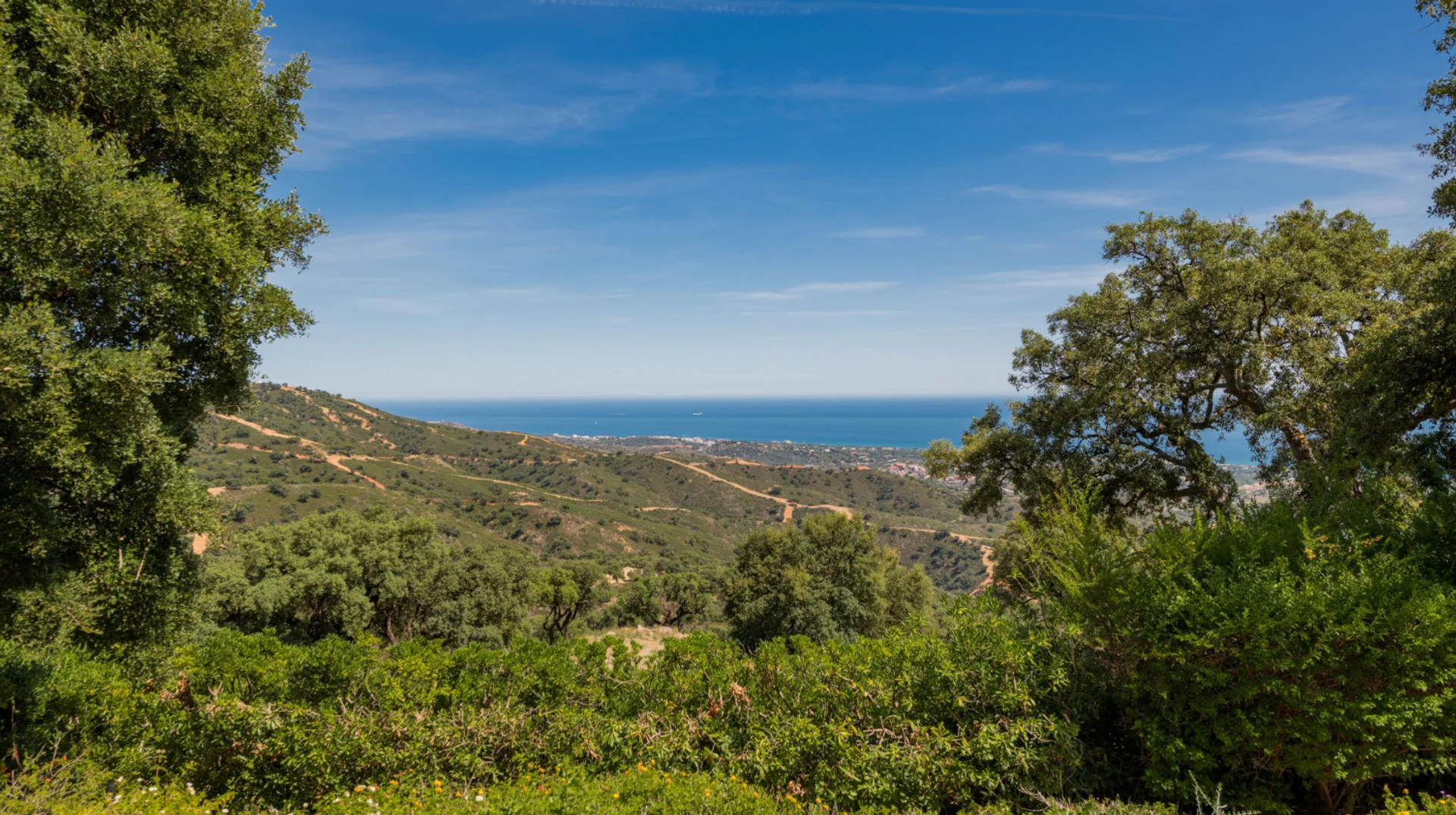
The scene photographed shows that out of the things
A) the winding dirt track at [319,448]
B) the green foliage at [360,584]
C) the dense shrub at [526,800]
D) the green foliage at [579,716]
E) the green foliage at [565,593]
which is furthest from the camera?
the winding dirt track at [319,448]

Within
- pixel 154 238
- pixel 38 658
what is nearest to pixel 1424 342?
pixel 154 238

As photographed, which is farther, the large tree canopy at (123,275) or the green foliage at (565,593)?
the green foliage at (565,593)

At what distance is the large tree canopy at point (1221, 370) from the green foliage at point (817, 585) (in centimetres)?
1451

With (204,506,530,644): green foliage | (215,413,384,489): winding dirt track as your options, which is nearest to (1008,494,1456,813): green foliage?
(204,506,530,644): green foliage

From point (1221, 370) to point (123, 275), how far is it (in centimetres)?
1547

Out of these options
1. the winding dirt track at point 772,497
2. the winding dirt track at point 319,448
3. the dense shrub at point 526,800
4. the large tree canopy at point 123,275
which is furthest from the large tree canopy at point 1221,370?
the winding dirt track at point 772,497

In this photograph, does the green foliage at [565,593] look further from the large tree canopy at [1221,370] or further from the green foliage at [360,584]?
the large tree canopy at [1221,370]

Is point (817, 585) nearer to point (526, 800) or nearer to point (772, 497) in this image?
point (526, 800)

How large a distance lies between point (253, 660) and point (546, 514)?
7807 centimetres

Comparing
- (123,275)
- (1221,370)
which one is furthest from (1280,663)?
(123,275)

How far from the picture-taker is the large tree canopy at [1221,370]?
26.5 ft

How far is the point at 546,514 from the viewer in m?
80.2

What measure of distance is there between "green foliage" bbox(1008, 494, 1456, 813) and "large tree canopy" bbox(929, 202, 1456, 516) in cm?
364

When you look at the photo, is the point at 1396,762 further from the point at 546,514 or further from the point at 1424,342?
the point at 546,514
